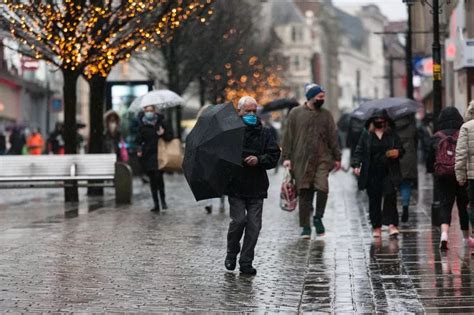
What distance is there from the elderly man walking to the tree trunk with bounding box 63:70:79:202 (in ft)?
29.5

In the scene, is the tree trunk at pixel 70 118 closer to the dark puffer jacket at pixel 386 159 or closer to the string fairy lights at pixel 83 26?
the string fairy lights at pixel 83 26

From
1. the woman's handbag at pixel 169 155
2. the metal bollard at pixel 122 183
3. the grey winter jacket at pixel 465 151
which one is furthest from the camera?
the metal bollard at pixel 122 183

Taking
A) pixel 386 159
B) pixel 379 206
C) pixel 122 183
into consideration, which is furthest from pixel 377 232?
pixel 122 183

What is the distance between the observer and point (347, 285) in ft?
41.2

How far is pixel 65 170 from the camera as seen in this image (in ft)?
85.6

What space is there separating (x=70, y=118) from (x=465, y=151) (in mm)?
13214

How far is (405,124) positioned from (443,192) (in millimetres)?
6964

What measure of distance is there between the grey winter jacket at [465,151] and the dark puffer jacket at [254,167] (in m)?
2.23

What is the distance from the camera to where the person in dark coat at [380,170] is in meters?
17.5

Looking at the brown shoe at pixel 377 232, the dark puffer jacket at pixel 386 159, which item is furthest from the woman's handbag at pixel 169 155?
the brown shoe at pixel 377 232

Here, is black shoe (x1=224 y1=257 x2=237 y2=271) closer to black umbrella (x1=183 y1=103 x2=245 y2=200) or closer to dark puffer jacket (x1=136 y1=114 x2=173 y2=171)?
black umbrella (x1=183 y1=103 x2=245 y2=200)

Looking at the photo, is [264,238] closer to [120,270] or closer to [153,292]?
[120,270]

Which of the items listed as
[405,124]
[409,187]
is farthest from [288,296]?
[405,124]

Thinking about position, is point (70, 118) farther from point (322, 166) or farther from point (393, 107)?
point (322, 166)
